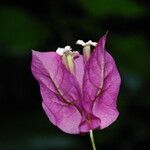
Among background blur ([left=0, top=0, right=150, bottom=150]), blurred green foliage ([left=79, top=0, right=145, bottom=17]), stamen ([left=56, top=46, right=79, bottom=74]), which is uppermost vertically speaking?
stamen ([left=56, top=46, right=79, bottom=74])

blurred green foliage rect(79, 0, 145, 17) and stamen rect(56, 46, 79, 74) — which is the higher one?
stamen rect(56, 46, 79, 74)

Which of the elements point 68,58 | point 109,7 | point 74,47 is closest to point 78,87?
point 68,58

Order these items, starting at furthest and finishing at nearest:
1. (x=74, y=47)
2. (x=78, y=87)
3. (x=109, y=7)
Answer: (x=74, y=47), (x=109, y=7), (x=78, y=87)

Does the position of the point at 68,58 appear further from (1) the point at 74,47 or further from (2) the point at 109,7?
(1) the point at 74,47
